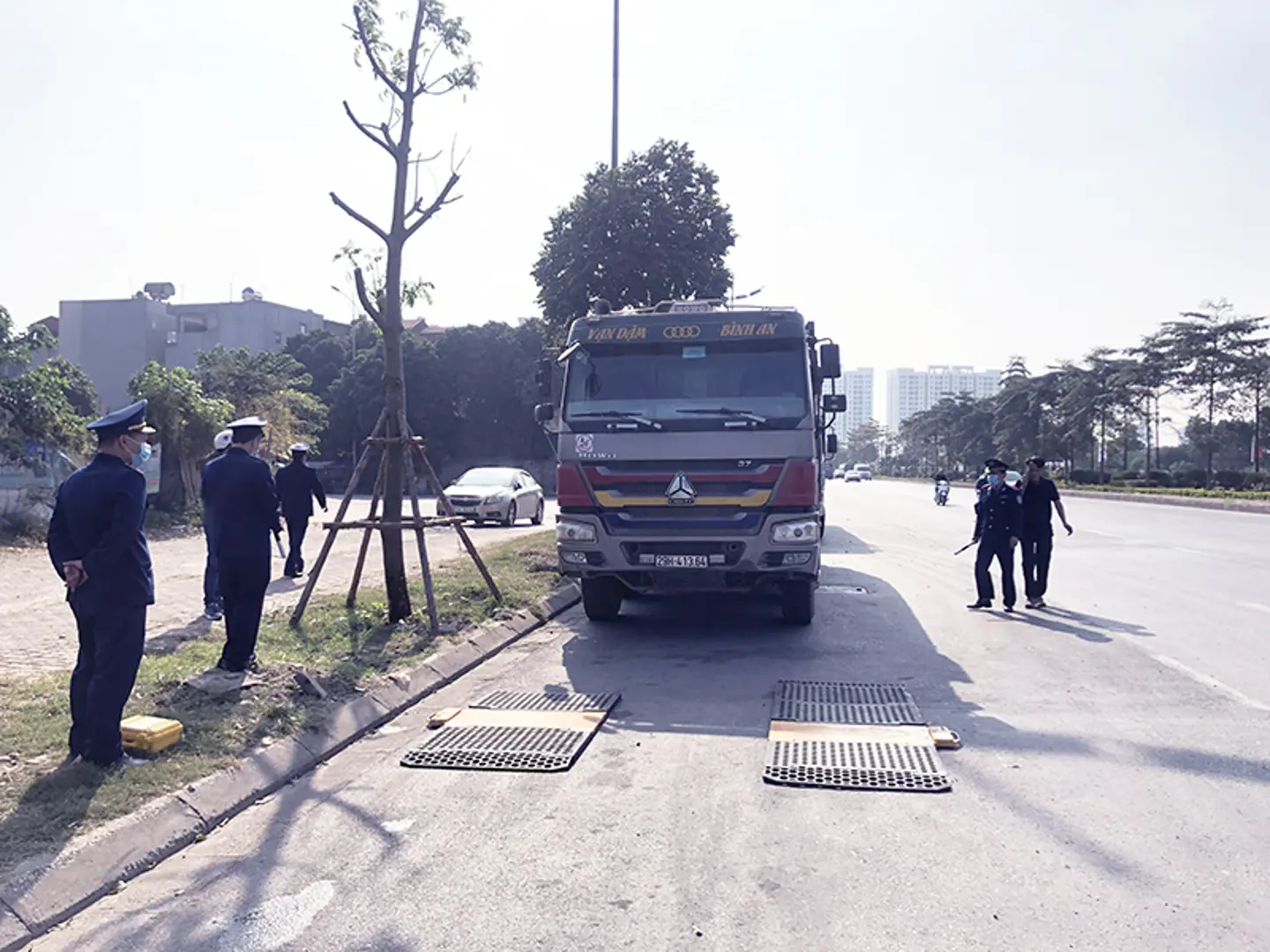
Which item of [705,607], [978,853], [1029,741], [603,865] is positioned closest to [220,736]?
[603,865]

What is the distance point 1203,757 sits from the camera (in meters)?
5.90

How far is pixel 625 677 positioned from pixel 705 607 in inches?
148

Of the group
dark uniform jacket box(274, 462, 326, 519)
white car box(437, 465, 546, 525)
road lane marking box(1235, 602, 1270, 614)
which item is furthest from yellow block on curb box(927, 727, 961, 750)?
white car box(437, 465, 546, 525)

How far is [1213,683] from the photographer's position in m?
7.78

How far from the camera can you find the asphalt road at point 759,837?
382cm

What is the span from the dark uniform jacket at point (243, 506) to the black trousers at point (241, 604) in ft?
0.25

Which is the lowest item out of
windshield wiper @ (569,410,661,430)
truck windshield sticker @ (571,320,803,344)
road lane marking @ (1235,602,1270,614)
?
road lane marking @ (1235,602,1270,614)

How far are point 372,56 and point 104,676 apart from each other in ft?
20.4

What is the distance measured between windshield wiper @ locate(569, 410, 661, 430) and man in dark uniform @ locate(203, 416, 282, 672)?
122 inches

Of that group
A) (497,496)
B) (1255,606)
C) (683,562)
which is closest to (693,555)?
(683,562)

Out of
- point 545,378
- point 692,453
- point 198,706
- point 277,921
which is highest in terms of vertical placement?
point 545,378

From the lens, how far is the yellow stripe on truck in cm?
908

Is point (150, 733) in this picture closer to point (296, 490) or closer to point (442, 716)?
point (442, 716)

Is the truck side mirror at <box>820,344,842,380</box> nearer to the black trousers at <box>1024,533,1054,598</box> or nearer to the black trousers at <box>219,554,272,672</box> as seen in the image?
the black trousers at <box>1024,533,1054,598</box>
